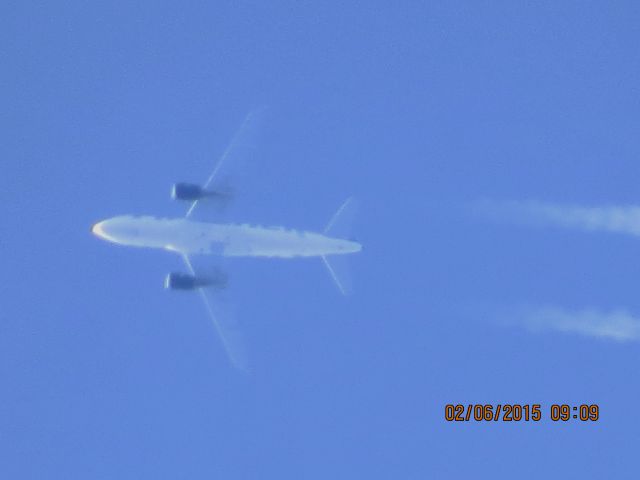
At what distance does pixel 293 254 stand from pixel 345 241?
0.55m

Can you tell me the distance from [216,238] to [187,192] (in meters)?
0.55

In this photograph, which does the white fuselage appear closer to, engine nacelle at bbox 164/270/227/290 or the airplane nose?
the airplane nose

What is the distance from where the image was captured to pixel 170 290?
6500 mm

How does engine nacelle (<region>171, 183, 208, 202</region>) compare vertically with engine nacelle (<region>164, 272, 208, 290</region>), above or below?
above

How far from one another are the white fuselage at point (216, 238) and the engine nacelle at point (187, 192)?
247mm

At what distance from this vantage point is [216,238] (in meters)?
6.69

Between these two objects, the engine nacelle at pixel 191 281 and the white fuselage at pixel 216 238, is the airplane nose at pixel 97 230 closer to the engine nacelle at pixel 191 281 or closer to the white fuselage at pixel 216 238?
the white fuselage at pixel 216 238

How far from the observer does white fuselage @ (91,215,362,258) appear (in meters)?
6.45

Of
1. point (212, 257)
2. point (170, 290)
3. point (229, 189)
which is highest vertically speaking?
point (229, 189)

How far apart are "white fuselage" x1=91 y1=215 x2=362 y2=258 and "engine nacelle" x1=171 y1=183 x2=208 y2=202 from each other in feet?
0.81

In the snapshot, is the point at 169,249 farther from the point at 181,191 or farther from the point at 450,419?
the point at 450,419

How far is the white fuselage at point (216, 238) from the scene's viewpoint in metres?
6.45

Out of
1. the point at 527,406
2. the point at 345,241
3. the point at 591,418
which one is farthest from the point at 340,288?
the point at 591,418

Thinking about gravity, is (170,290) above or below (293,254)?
below
